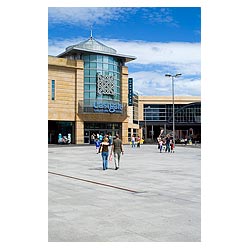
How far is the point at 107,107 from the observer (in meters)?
53.3

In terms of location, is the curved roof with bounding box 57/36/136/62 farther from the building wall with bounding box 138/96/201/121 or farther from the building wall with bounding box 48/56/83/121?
the building wall with bounding box 138/96/201/121

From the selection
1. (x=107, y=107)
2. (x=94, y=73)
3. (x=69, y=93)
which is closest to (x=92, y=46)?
(x=94, y=73)

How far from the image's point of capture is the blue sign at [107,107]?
2073 inches

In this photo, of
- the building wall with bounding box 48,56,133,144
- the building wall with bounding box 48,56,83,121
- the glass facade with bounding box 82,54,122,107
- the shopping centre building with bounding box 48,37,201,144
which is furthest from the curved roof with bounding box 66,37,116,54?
the building wall with bounding box 48,56,83,121

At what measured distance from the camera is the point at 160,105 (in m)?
90.1

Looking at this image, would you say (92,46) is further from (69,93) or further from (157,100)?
(157,100)

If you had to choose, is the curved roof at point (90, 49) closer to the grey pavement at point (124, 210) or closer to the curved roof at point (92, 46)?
the curved roof at point (92, 46)

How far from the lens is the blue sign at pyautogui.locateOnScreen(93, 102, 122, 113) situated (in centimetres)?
5266

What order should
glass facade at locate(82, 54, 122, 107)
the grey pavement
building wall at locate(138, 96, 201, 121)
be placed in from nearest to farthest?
1. the grey pavement
2. glass facade at locate(82, 54, 122, 107)
3. building wall at locate(138, 96, 201, 121)

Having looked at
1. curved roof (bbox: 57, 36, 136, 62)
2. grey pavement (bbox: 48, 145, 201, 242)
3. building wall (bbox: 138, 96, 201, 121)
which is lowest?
grey pavement (bbox: 48, 145, 201, 242)

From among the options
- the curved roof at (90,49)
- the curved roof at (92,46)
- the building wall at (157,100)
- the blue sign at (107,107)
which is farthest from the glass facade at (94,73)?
the building wall at (157,100)

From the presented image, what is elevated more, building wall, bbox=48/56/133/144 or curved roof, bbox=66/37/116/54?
curved roof, bbox=66/37/116/54
